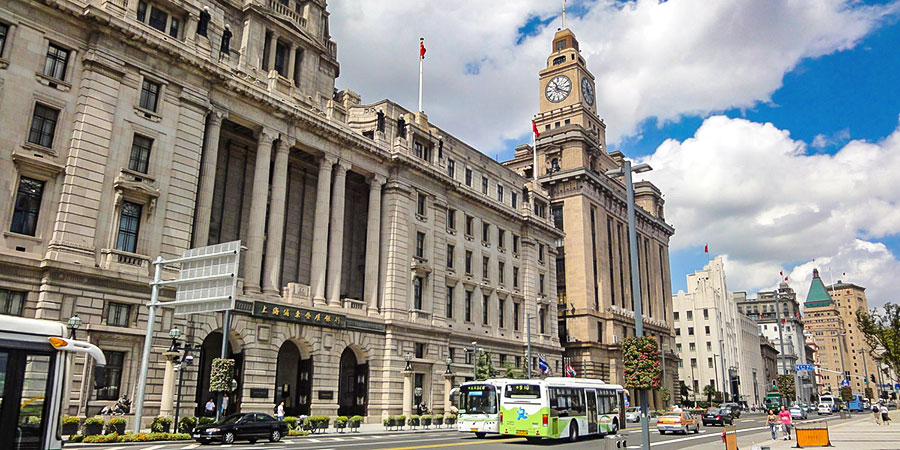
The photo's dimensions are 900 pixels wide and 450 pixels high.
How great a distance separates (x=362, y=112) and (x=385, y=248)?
12.0m

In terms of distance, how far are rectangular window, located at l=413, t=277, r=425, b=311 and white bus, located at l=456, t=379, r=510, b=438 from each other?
18241 millimetres

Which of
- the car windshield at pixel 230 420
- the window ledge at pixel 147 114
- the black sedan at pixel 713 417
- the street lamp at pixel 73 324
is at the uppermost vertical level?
the window ledge at pixel 147 114

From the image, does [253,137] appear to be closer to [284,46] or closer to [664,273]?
[284,46]

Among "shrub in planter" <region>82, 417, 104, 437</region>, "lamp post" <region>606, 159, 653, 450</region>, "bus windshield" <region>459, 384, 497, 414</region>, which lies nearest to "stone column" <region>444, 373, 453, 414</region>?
"bus windshield" <region>459, 384, 497, 414</region>

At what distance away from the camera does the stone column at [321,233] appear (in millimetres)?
44531

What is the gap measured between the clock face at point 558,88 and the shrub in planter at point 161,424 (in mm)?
84053

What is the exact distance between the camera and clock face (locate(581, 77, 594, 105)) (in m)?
102

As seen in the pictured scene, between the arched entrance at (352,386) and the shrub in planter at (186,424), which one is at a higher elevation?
the arched entrance at (352,386)

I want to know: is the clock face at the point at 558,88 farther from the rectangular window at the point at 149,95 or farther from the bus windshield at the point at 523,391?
the bus windshield at the point at 523,391

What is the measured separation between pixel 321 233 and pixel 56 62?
1943 cm

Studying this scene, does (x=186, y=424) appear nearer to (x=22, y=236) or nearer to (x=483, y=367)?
(x=22, y=236)

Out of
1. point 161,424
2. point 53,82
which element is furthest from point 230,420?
point 53,82

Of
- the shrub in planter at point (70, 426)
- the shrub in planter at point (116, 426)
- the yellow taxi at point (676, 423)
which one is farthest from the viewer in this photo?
the yellow taxi at point (676, 423)

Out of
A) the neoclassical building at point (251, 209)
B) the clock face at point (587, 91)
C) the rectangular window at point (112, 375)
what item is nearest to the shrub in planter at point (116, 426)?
the neoclassical building at point (251, 209)
